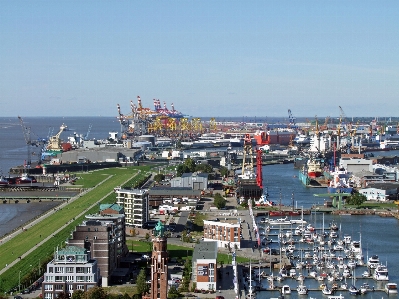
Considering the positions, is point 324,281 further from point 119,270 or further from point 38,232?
point 38,232

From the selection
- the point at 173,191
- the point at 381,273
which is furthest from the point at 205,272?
the point at 173,191

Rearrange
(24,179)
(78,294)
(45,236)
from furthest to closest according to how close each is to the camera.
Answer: (24,179) < (45,236) < (78,294)

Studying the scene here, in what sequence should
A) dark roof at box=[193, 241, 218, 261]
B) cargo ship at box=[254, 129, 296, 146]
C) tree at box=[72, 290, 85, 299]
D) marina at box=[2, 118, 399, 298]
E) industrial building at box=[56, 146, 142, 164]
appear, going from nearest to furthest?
1. tree at box=[72, 290, 85, 299]
2. dark roof at box=[193, 241, 218, 261]
3. marina at box=[2, 118, 399, 298]
4. industrial building at box=[56, 146, 142, 164]
5. cargo ship at box=[254, 129, 296, 146]

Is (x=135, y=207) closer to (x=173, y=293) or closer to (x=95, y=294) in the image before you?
(x=173, y=293)

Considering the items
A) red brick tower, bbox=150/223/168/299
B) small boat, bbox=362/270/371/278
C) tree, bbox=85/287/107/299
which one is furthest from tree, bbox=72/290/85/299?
small boat, bbox=362/270/371/278

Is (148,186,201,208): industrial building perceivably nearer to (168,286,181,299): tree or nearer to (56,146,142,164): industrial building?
(168,286,181,299): tree

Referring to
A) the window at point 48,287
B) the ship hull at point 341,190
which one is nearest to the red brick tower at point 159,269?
the window at point 48,287
